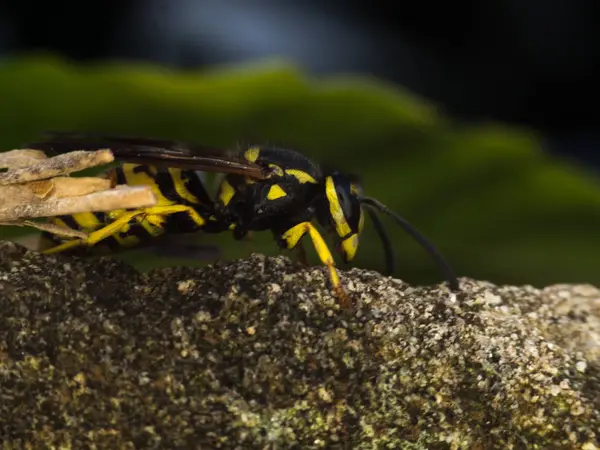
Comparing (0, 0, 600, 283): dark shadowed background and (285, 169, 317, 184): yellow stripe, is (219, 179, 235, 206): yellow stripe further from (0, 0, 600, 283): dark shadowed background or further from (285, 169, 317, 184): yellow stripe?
(0, 0, 600, 283): dark shadowed background

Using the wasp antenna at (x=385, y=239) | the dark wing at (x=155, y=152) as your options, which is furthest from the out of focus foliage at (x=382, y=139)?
the dark wing at (x=155, y=152)

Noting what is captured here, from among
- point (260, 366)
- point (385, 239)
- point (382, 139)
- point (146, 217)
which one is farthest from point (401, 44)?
point (260, 366)

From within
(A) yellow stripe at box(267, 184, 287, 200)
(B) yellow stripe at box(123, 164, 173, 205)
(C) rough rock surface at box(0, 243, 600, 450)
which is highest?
(A) yellow stripe at box(267, 184, 287, 200)

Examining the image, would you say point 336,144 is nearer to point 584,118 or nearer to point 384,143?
point 384,143

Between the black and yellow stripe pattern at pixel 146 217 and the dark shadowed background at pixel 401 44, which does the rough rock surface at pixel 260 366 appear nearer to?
the black and yellow stripe pattern at pixel 146 217

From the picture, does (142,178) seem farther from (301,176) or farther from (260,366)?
(260,366)

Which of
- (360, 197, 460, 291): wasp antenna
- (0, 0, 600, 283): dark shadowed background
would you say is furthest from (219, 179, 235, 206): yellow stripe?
(0, 0, 600, 283): dark shadowed background
